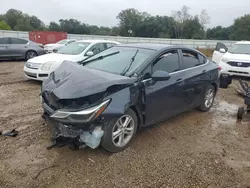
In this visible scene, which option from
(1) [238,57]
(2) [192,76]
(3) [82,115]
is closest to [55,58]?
(2) [192,76]

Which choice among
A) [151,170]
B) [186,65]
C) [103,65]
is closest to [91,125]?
[151,170]

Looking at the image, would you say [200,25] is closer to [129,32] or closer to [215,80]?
[129,32]

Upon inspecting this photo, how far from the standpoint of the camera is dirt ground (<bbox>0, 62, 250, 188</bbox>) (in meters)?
2.95

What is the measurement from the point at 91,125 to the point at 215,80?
361 cm

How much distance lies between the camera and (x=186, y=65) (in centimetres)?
476

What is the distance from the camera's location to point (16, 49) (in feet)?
42.0

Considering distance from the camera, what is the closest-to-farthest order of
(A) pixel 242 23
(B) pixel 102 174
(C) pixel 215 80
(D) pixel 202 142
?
(B) pixel 102 174, (D) pixel 202 142, (C) pixel 215 80, (A) pixel 242 23

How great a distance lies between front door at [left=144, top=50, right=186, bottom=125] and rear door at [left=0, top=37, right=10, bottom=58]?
1069cm

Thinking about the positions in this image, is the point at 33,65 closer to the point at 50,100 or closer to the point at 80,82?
the point at 50,100

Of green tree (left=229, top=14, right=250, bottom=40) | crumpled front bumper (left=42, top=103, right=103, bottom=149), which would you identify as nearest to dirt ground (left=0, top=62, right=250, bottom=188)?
crumpled front bumper (left=42, top=103, right=103, bottom=149)

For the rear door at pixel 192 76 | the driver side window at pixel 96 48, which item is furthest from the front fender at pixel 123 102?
the driver side window at pixel 96 48

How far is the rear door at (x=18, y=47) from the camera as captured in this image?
41.6 ft

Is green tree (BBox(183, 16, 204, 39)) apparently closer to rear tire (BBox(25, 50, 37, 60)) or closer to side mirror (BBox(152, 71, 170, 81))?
rear tire (BBox(25, 50, 37, 60))

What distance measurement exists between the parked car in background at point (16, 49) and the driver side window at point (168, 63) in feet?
35.1
